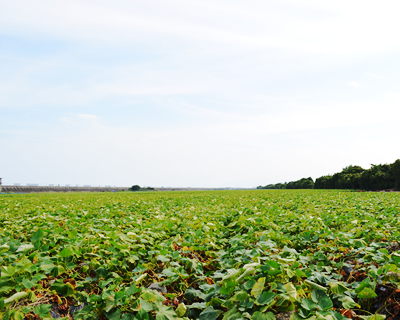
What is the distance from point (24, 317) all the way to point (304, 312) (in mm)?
2774

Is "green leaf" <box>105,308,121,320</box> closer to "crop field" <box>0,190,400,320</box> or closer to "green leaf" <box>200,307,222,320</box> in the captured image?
"crop field" <box>0,190,400,320</box>

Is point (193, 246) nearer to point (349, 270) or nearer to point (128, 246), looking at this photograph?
point (128, 246)

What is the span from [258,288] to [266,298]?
114 mm

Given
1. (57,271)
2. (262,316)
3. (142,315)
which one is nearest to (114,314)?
(142,315)

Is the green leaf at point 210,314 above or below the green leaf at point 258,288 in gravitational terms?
below

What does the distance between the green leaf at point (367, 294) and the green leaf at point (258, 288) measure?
1086 mm

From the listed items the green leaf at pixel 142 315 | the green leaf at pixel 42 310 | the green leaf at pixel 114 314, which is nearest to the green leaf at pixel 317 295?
the green leaf at pixel 142 315

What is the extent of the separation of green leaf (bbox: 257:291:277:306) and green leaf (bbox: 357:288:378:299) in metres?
1.03

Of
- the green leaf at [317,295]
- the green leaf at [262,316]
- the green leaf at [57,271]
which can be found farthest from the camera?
the green leaf at [57,271]

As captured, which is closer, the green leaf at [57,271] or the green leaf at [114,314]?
the green leaf at [114,314]

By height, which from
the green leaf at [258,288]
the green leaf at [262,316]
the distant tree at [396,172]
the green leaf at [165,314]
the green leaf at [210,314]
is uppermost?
the distant tree at [396,172]

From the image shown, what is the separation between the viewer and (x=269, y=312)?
2273 millimetres

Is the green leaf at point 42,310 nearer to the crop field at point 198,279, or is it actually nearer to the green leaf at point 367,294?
the crop field at point 198,279

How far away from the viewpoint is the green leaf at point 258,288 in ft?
7.94
